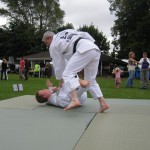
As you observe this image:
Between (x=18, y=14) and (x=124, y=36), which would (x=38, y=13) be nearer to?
(x=18, y=14)

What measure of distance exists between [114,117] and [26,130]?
1696mm

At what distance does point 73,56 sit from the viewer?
240 inches

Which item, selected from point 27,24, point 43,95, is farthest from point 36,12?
point 43,95

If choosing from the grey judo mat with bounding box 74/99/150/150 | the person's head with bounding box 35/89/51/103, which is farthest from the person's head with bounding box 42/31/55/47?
the grey judo mat with bounding box 74/99/150/150

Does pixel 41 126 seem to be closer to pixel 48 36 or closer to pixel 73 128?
pixel 73 128

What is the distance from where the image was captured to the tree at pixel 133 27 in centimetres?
4330

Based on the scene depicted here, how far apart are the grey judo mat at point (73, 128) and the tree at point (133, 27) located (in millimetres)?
36771

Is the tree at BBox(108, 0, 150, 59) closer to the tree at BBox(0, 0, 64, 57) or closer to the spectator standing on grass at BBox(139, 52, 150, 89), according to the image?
the tree at BBox(0, 0, 64, 57)

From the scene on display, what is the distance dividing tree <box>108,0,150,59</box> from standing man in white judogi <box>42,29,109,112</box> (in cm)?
3640

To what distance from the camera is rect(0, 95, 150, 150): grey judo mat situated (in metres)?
3.87

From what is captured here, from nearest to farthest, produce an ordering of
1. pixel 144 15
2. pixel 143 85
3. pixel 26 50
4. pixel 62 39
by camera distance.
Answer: pixel 62 39
pixel 143 85
pixel 144 15
pixel 26 50

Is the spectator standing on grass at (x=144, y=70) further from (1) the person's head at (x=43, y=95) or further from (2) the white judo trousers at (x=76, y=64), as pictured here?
(2) the white judo trousers at (x=76, y=64)

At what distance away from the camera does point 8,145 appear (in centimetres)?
383

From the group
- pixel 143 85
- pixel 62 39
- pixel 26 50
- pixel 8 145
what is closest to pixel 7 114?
pixel 62 39
